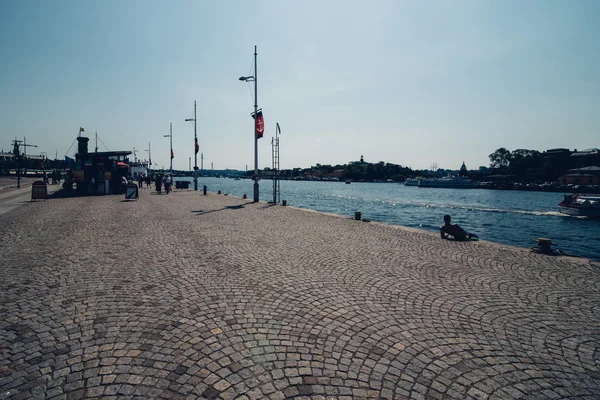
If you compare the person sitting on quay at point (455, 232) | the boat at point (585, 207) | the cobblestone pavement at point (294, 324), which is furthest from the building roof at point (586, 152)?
the cobblestone pavement at point (294, 324)

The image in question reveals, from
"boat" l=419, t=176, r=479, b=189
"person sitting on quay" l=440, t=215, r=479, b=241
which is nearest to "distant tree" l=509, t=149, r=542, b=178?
"boat" l=419, t=176, r=479, b=189

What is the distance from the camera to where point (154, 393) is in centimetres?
287

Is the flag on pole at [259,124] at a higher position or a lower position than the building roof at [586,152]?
lower

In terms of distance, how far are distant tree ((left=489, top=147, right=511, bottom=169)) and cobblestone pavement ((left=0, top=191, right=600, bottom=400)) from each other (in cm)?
17509

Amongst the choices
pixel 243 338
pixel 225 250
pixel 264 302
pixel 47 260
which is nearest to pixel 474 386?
pixel 243 338

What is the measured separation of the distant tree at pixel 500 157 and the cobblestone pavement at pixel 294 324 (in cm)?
17509

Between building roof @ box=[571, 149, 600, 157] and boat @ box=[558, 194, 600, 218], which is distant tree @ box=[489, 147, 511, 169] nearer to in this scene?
building roof @ box=[571, 149, 600, 157]

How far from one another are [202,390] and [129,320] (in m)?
2.02

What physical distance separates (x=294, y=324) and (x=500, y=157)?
18418 cm

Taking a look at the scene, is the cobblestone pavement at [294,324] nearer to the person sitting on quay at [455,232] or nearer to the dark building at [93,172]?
the person sitting on quay at [455,232]

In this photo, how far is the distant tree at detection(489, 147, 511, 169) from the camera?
15088 centimetres

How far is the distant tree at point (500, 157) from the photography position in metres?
151

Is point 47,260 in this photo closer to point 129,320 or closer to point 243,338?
point 129,320

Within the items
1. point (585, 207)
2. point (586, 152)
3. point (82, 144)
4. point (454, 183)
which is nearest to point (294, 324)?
point (82, 144)
